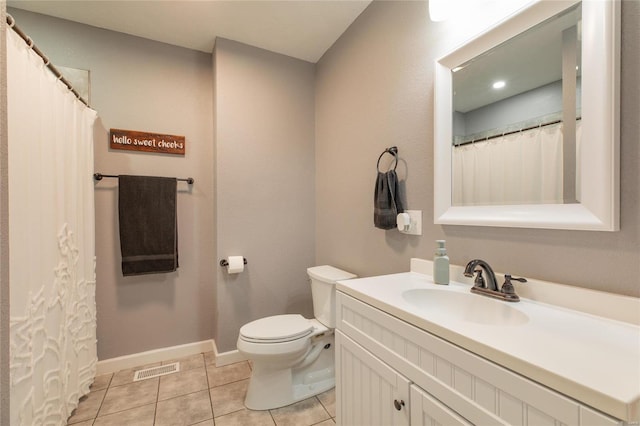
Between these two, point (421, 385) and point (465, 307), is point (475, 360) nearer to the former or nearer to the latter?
point (421, 385)

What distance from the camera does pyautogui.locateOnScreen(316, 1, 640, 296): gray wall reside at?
78cm

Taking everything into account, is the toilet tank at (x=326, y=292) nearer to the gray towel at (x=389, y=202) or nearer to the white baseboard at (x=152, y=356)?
the gray towel at (x=389, y=202)

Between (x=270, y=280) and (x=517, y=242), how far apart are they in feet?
5.82

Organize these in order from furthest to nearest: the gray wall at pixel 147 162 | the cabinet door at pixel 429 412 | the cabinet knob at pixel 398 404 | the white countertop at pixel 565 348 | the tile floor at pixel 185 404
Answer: the gray wall at pixel 147 162 < the tile floor at pixel 185 404 < the cabinet knob at pixel 398 404 < the cabinet door at pixel 429 412 < the white countertop at pixel 565 348

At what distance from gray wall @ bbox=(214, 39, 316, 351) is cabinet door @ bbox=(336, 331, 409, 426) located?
→ 3.89 feet

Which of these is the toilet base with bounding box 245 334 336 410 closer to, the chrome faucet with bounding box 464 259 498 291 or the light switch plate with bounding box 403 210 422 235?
the light switch plate with bounding box 403 210 422 235

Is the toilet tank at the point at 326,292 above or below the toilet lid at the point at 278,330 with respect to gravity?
above

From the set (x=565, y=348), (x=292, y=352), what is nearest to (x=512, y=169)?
(x=565, y=348)

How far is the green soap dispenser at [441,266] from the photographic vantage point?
1178 mm

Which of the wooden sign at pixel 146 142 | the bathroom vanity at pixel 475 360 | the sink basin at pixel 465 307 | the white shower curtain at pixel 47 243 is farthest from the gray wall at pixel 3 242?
the wooden sign at pixel 146 142

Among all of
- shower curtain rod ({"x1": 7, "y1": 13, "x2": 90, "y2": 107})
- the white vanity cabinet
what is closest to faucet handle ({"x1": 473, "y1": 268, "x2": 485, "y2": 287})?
the white vanity cabinet

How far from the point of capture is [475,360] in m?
0.66

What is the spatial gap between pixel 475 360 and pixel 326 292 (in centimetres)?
123

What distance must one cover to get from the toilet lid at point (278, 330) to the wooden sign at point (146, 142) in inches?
58.4
